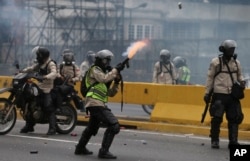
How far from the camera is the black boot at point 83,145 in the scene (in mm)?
9719

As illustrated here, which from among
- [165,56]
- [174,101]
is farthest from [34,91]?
[165,56]

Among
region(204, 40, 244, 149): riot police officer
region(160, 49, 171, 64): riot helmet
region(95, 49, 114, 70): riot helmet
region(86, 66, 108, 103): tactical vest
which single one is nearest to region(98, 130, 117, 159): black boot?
region(86, 66, 108, 103): tactical vest

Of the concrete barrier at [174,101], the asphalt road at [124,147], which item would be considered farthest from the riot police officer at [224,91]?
the concrete barrier at [174,101]

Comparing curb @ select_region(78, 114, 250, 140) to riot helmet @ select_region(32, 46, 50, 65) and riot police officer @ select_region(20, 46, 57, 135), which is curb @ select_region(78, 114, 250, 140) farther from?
riot helmet @ select_region(32, 46, 50, 65)

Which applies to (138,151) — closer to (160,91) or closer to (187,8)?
(160,91)

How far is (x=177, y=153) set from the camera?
10.3m

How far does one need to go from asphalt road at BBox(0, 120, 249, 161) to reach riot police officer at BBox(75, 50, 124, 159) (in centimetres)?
27

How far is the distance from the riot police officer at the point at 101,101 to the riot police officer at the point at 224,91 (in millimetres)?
1912

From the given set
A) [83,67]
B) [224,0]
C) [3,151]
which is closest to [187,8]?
[224,0]

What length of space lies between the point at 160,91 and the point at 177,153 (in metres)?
3.94

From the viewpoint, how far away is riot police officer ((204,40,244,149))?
1072cm

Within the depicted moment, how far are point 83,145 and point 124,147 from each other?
3.88 ft

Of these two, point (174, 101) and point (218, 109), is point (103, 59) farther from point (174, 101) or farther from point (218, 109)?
point (174, 101)

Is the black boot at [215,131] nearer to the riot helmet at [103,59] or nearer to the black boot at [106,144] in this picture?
the black boot at [106,144]
